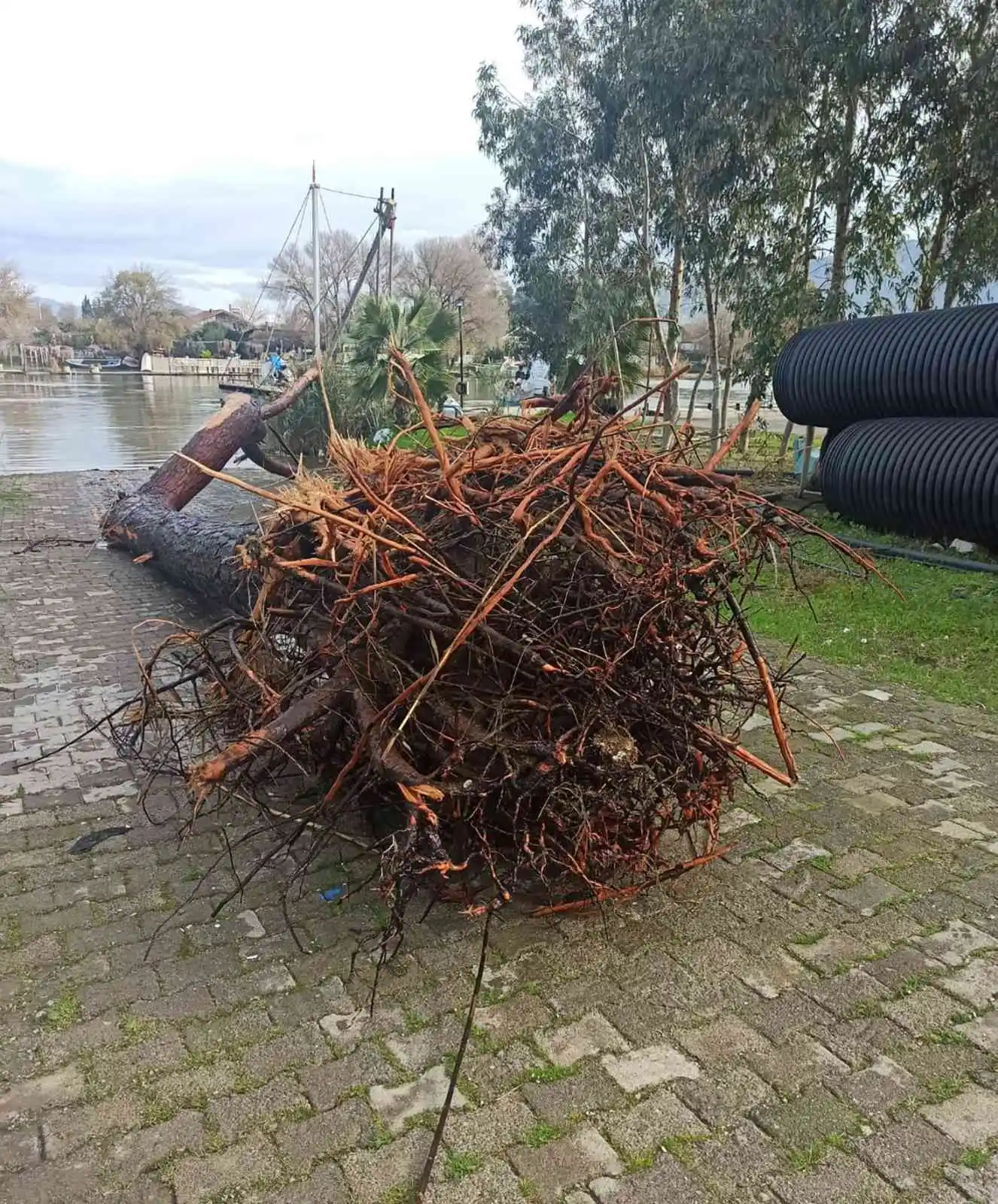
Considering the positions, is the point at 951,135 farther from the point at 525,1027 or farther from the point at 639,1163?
the point at 639,1163

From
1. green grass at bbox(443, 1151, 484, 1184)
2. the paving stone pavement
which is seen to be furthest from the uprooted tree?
green grass at bbox(443, 1151, 484, 1184)

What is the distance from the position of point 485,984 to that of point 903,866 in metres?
1.53

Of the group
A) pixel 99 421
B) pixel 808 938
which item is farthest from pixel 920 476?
pixel 99 421

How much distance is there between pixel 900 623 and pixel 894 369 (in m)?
3.39

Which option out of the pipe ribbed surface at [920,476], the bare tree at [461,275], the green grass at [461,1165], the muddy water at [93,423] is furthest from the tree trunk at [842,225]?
the bare tree at [461,275]

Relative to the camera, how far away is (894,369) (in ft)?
26.7

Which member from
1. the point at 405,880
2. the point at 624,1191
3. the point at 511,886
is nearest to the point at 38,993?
the point at 405,880

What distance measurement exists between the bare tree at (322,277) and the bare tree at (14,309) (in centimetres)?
4056

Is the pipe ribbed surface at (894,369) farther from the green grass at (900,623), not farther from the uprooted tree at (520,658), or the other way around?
the uprooted tree at (520,658)

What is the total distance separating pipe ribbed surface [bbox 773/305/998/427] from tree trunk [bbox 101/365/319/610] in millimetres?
5038

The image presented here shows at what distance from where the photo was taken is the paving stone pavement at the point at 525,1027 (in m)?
1.82

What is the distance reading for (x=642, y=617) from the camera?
95.5 inches

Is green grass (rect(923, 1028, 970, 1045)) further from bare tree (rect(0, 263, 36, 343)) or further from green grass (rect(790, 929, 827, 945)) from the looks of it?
bare tree (rect(0, 263, 36, 343))

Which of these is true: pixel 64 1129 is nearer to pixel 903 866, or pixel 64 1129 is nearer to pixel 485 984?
pixel 485 984
